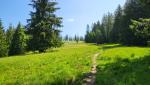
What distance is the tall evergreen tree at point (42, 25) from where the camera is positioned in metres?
57.4

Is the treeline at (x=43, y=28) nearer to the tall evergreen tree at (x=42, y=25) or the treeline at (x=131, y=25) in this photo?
the tall evergreen tree at (x=42, y=25)

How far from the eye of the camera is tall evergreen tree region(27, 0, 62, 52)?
57.4m

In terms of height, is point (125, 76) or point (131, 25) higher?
point (131, 25)

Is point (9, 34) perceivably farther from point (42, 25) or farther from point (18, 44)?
point (42, 25)

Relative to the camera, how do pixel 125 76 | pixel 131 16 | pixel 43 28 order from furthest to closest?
pixel 131 16 → pixel 43 28 → pixel 125 76

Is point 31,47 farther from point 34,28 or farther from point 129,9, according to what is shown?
point 129,9

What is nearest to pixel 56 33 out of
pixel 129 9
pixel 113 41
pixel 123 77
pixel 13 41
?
pixel 129 9

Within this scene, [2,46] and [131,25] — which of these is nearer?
[131,25]

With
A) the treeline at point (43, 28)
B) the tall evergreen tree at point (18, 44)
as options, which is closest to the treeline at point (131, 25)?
the treeline at point (43, 28)

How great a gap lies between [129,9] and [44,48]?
27547mm

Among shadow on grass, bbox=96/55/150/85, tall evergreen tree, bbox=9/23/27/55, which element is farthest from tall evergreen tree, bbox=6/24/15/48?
shadow on grass, bbox=96/55/150/85

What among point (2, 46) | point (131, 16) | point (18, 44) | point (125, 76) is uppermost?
point (131, 16)

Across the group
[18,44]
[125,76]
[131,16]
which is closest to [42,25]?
[131,16]

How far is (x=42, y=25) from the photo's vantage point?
58.5m
